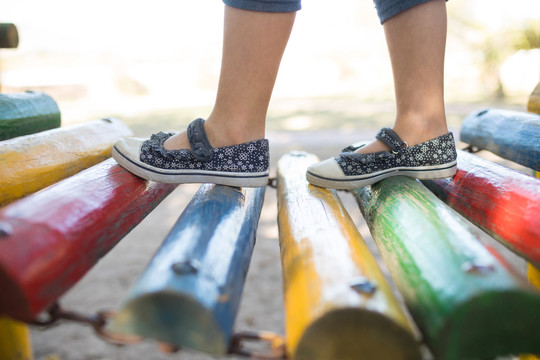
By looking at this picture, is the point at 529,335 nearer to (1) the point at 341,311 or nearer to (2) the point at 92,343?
(1) the point at 341,311

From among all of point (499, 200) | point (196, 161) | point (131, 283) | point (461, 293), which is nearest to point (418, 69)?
point (499, 200)

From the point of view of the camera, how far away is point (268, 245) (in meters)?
2.86

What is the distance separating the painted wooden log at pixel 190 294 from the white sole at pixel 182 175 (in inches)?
14.0

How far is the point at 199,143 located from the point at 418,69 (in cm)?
64

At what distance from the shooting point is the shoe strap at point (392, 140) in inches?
54.6

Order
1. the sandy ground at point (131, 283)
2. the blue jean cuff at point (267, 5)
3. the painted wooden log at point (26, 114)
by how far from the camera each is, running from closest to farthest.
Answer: the blue jean cuff at point (267, 5)
the painted wooden log at point (26, 114)
the sandy ground at point (131, 283)

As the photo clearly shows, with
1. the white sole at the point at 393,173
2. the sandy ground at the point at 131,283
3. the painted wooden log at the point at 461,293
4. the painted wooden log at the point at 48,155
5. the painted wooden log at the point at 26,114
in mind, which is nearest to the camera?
the painted wooden log at the point at 461,293

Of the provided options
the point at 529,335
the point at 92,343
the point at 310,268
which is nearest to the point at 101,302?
the point at 92,343

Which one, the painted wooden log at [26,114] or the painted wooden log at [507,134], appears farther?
the painted wooden log at [26,114]

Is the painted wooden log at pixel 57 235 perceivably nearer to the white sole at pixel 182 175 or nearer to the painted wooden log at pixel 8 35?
the white sole at pixel 182 175

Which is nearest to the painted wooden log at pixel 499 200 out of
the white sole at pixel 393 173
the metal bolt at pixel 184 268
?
the white sole at pixel 393 173

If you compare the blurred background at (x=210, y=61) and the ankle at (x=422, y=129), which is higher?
the ankle at (x=422, y=129)

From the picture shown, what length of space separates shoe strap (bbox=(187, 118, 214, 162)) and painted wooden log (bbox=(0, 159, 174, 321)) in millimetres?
201

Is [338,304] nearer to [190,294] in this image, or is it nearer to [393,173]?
[190,294]
